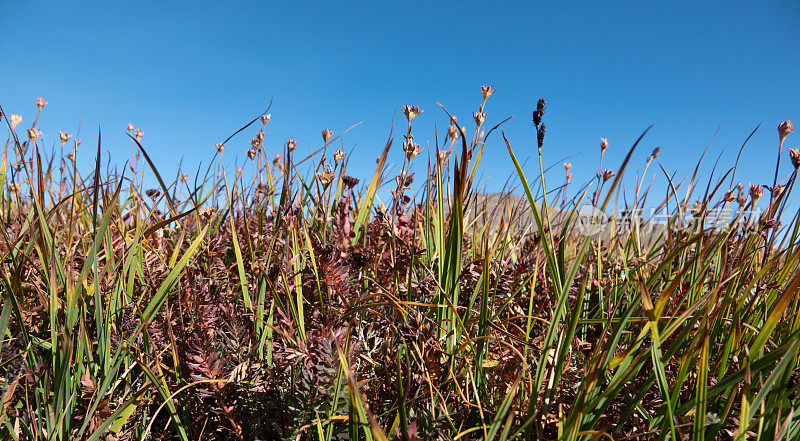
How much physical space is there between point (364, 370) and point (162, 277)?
0.79m

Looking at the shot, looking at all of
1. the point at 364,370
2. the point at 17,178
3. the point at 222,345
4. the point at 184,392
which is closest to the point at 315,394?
the point at 364,370

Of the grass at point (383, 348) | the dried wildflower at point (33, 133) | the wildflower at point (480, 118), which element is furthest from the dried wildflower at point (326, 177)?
the dried wildflower at point (33, 133)

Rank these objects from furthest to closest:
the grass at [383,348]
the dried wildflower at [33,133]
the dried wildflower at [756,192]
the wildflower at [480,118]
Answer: the dried wildflower at [33,133] → the dried wildflower at [756,192] → the wildflower at [480,118] → the grass at [383,348]

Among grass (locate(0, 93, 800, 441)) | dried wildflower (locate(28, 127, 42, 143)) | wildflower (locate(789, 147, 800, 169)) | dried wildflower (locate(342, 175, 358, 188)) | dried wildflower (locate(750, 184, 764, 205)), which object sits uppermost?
dried wildflower (locate(28, 127, 42, 143))

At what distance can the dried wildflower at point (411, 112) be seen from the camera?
146 cm

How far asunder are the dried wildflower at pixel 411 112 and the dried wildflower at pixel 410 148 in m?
0.06

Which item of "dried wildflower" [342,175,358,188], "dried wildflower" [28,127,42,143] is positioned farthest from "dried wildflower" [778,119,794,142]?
"dried wildflower" [28,127,42,143]

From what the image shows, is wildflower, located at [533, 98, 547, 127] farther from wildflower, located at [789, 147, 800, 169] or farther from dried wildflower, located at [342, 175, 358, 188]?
wildflower, located at [789, 147, 800, 169]

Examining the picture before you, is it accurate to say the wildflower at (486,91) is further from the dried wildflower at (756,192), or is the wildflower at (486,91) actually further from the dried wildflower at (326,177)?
the dried wildflower at (756,192)

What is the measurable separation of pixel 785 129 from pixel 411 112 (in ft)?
3.71

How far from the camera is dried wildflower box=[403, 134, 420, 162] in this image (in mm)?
1433

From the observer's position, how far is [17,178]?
2.18m

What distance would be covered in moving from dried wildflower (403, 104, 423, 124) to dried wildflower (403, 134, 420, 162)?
0.18 ft

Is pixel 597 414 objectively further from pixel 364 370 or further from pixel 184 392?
pixel 184 392
